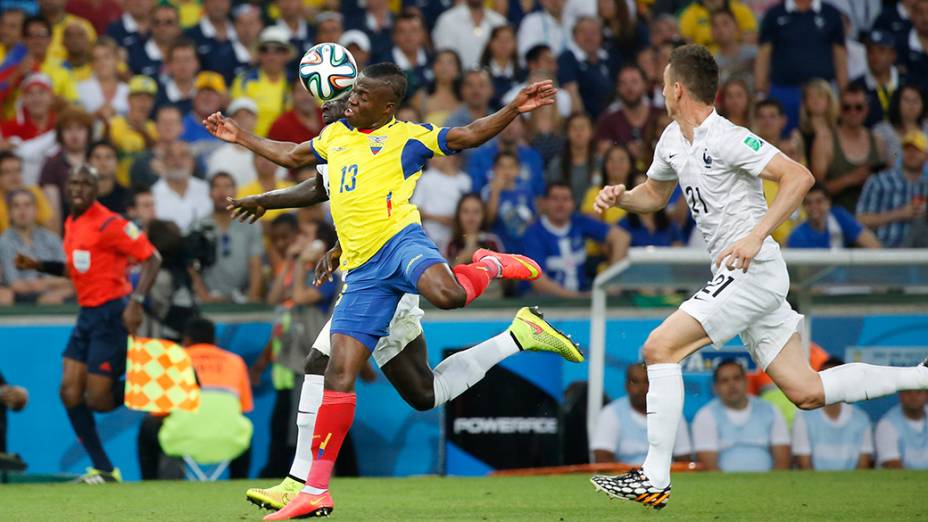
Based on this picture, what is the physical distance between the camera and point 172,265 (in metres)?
13.3

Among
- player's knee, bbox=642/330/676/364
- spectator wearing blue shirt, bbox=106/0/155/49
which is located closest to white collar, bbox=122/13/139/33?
spectator wearing blue shirt, bbox=106/0/155/49

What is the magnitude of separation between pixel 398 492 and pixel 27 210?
564cm

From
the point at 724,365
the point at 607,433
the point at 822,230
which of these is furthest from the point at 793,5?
the point at 607,433

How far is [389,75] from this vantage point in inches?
309

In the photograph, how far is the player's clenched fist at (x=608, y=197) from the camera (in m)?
7.67

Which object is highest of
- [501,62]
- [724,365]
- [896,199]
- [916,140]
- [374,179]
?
[501,62]

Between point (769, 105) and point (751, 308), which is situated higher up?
point (769, 105)

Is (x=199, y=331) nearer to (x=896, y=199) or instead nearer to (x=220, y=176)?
(x=220, y=176)

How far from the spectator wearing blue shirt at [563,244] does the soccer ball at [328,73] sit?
5.40m

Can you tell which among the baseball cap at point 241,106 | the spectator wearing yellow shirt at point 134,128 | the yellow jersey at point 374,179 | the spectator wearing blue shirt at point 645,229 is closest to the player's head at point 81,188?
the spectator wearing yellow shirt at point 134,128

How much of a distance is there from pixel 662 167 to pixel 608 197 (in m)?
0.39

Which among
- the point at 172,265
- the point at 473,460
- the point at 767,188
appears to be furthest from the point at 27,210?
the point at 767,188

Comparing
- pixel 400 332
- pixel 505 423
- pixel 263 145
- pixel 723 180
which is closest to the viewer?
pixel 723 180

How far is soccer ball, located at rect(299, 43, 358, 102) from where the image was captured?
8461 millimetres
